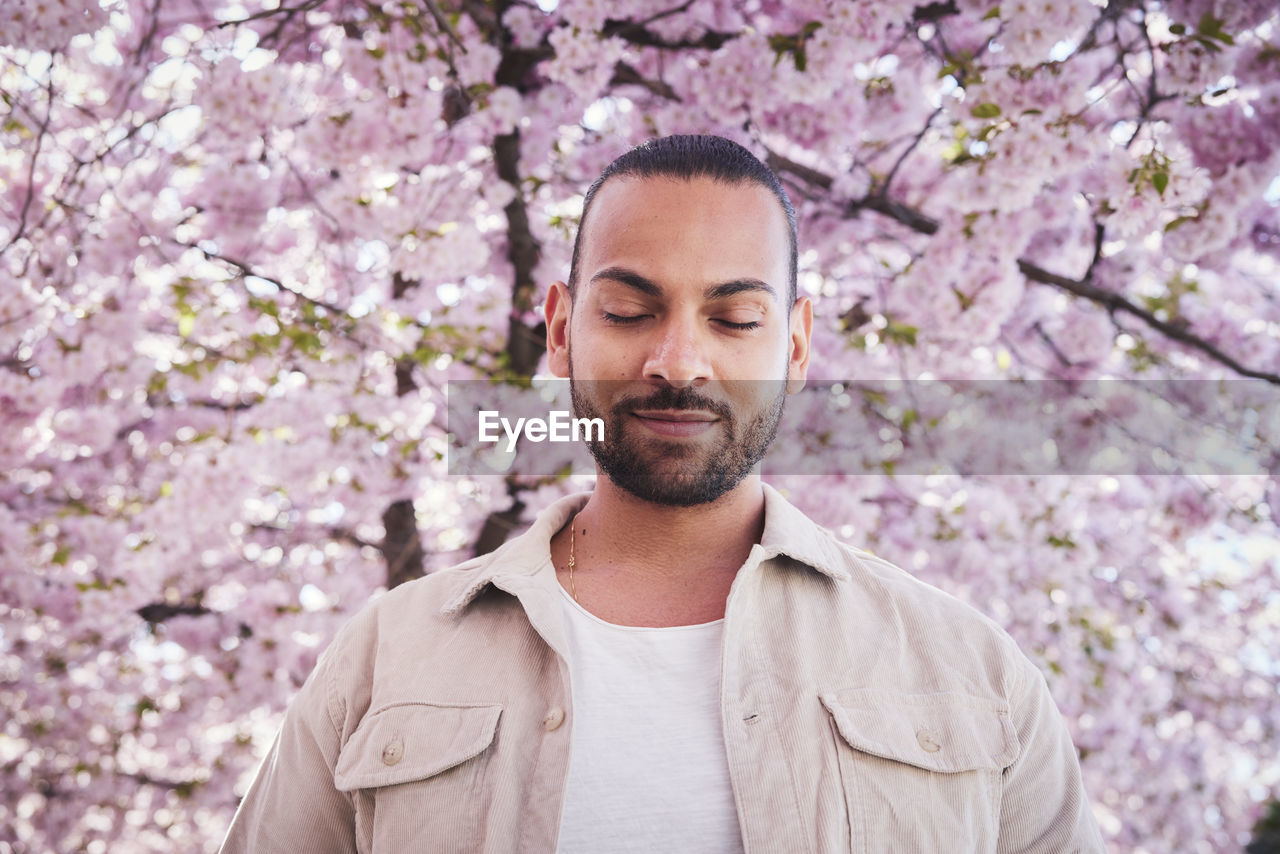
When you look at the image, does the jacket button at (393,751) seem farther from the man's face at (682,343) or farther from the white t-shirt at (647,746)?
the man's face at (682,343)

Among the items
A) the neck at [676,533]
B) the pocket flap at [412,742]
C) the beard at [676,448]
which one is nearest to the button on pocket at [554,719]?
the pocket flap at [412,742]

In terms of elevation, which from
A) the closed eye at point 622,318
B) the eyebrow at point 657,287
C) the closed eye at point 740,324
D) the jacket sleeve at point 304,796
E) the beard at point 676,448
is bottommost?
the jacket sleeve at point 304,796

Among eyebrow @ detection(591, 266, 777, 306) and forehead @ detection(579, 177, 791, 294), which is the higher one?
forehead @ detection(579, 177, 791, 294)

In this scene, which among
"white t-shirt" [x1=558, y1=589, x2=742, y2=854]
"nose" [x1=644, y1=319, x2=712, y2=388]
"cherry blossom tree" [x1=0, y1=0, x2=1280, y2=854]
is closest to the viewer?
"white t-shirt" [x1=558, y1=589, x2=742, y2=854]

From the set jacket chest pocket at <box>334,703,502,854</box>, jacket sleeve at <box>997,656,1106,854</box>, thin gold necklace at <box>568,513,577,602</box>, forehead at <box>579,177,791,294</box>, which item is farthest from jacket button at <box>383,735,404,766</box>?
jacket sleeve at <box>997,656,1106,854</box>

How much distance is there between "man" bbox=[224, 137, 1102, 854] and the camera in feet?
5.02

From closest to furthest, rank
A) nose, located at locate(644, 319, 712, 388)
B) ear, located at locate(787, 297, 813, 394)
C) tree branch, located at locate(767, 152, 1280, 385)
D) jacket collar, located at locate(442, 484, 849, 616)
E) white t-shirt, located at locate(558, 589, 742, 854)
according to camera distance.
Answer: white t-shirt, located at locate(558, 589, 742, 854)
nose, located at locate(644, 319, 712, 388)
jacket collar, located at locate(442, 484, 849, 616)
ear, located at locate(787, 297, 813, 394)
tree branch, located at locate(767, 152, 1280, 385)

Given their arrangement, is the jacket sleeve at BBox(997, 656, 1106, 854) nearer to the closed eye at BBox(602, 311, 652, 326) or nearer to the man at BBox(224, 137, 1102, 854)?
the man at BBox(224, 137, 1102, 854)

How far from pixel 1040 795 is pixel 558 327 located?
1490 millimetres

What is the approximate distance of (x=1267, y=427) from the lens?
A: 5.35 meters

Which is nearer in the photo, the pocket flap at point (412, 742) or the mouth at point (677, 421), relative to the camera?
the pocket flap at point (412, 742)

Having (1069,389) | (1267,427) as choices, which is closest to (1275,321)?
A: (1267,427)

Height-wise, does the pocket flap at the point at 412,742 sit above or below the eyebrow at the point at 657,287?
below

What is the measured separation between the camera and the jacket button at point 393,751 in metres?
1.61
